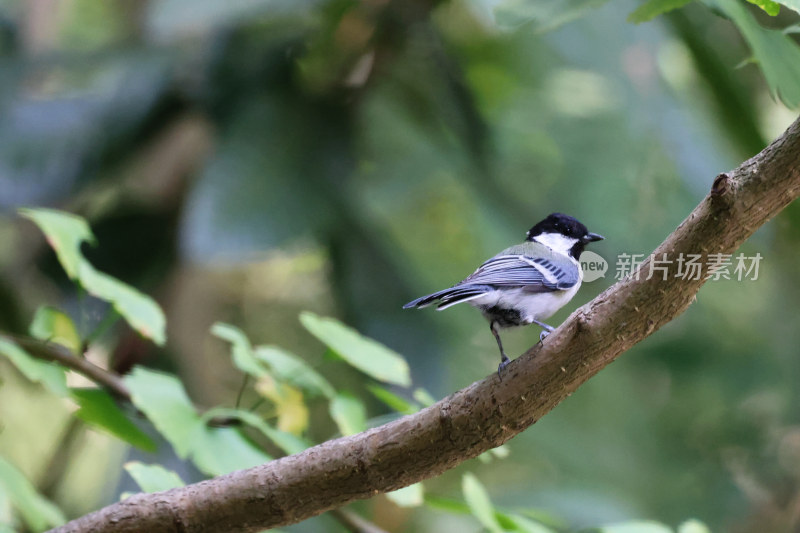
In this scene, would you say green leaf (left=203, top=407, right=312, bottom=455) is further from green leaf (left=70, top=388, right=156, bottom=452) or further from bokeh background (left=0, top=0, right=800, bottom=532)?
bokeh background (left=0, top=0, right=800, bottom=532)

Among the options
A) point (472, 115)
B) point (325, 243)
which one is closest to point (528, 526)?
point (325, 243)

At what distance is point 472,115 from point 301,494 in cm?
158

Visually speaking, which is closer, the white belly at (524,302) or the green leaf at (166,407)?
the white belly at (524,302)

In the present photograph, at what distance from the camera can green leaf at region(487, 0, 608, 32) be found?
3.43 ft

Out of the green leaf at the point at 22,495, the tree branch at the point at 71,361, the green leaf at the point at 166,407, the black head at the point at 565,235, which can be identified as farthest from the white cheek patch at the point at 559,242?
the green leaf at the point at 22,495

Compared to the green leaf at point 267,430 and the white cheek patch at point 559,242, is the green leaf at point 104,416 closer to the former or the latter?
the green leaf at point 267,430

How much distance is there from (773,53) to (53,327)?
1.18 meters

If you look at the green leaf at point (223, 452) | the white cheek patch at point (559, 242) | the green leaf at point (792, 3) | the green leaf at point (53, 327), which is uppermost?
the green leaf at point (792, 3)

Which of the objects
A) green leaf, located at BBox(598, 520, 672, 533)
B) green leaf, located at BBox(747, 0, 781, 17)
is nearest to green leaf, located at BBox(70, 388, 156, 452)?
green leaf, located at BBox(598, 520, 672, 533)

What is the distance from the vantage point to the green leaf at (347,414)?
127 centimetres

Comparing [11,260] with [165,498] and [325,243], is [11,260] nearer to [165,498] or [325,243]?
[325,243]

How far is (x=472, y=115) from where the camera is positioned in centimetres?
236

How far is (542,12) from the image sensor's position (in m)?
1.10

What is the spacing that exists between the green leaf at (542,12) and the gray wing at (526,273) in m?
0.32
